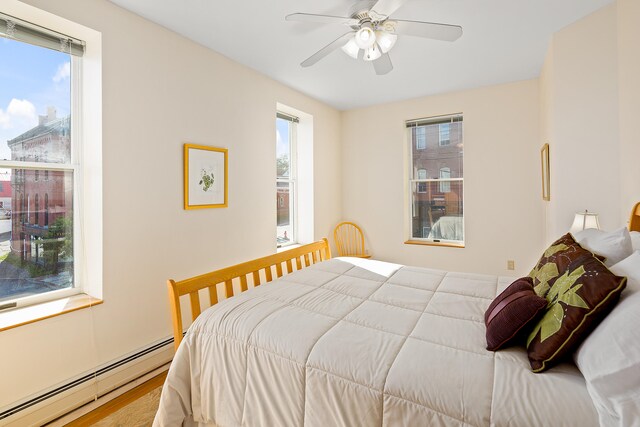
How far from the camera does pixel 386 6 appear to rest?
1.73 metres

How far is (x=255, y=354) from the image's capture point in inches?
52.6

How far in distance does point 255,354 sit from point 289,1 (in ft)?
7.22

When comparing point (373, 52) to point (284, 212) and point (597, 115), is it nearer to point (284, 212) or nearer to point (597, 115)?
point (597, 115)

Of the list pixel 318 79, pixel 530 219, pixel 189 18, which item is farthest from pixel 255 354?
pixel 530 219

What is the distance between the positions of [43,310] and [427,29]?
294cm

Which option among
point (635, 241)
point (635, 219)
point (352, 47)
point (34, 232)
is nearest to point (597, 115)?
point (635, 219)

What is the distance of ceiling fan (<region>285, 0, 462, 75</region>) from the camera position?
70.9 inches

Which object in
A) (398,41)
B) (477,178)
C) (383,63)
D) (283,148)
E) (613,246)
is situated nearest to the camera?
Answer: (613,246)

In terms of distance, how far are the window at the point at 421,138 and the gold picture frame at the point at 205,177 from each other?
2728 millimetres

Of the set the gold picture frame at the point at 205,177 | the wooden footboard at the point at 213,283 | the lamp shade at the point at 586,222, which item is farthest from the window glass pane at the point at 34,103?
the lamp shade at the point at 586,222

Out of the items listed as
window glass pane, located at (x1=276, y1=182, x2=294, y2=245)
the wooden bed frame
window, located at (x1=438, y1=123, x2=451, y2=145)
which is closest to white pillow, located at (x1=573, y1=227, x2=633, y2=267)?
the wooden bed frame

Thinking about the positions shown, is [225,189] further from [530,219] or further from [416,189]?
[530,219]

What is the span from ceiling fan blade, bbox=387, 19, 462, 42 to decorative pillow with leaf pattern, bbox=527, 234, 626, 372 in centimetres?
144

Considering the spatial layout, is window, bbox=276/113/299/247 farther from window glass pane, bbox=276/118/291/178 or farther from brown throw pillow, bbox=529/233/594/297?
brown throw pillow, bbox=529/233/594/297
